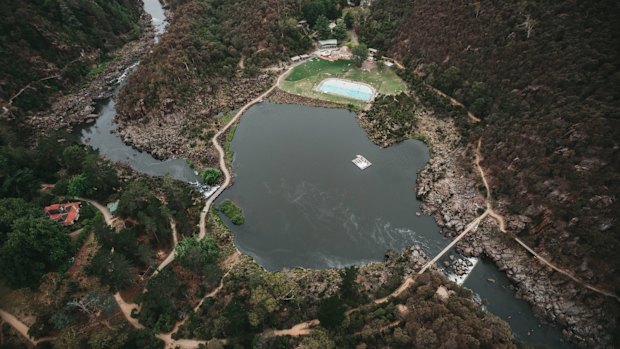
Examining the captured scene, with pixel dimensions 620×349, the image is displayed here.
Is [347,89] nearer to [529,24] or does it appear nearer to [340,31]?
[340,31]

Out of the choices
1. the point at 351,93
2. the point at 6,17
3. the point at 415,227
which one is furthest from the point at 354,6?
the point at 6,17

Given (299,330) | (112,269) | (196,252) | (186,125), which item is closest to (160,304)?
(196,252)

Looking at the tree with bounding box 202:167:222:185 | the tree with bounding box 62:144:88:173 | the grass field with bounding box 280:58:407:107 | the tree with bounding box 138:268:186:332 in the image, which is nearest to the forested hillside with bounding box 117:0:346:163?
the tree with bounding box 202:167:222:185

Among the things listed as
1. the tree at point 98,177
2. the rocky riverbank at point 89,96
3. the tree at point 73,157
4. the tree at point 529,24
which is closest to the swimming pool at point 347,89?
the tree at point 529,24

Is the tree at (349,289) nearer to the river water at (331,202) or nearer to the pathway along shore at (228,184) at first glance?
the pathway along shore at (228,184)

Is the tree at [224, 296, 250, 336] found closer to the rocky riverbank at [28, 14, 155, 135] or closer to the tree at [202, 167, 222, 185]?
the tree at [202, 167, 222, 185]

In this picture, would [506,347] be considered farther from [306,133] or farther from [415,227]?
[306,133]

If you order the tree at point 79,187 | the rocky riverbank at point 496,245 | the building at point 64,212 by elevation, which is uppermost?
the tree at point 79,187
